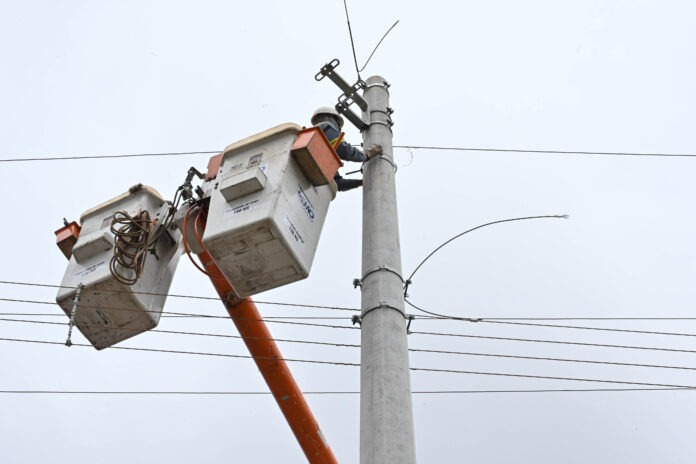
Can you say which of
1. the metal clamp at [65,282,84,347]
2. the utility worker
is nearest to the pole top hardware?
the utility worker

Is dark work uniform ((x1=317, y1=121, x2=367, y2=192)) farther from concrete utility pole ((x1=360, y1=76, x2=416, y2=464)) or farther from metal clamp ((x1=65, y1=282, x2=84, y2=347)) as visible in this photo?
metal clamp ((x1=65, y1=282, x2=84, y2=347))

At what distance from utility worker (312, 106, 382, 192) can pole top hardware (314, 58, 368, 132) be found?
15 cm

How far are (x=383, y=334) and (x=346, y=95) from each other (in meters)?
2.17

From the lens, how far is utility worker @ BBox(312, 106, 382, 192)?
4.94 meters

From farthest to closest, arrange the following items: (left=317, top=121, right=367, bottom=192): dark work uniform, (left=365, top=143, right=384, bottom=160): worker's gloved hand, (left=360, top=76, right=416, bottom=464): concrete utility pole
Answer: (left=317, top=121, right=367, bottom=192): dark work uniform → (left=365, top=143, right=384, bottom=160): worker's gloved hand → (left=360, top=76, right=416, bottom=464): concrete utility pole

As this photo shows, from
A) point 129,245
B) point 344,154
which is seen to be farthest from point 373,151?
point 129,245

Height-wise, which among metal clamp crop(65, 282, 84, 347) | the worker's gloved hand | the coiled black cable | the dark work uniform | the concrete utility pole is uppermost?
the dark work uniform

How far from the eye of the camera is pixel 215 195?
4656 millimetres

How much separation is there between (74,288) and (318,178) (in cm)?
186

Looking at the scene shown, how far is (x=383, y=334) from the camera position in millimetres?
3803

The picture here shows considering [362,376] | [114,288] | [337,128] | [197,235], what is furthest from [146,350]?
[362,376]

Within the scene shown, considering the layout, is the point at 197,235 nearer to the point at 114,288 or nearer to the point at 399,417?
the point at 114,288

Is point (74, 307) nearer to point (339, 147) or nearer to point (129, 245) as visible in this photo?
point (129, 245)

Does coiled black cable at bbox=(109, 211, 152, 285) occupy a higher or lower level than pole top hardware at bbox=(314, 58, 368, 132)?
lower
